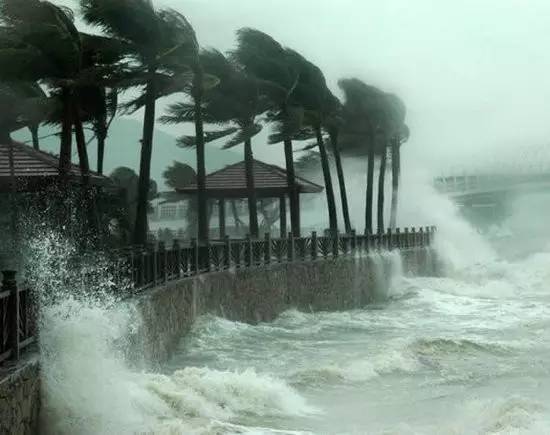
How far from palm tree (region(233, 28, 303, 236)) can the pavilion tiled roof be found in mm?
682

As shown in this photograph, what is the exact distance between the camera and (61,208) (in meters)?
24.0

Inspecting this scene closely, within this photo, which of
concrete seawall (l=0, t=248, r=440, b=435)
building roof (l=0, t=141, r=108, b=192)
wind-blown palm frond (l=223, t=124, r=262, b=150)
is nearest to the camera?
concrete seawall (l=0, t=248, r=440, b=435)

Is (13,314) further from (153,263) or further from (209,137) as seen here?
(209,137)

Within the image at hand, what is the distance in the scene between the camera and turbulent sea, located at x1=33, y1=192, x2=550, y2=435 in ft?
31.0

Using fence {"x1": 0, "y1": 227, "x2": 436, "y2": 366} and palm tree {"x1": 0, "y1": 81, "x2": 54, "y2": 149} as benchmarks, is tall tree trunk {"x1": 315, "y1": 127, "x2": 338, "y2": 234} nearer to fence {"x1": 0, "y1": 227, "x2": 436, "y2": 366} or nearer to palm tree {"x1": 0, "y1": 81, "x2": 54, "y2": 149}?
fence {"x1": 0, "y1": 227, "x2": 436, "y2": 366}

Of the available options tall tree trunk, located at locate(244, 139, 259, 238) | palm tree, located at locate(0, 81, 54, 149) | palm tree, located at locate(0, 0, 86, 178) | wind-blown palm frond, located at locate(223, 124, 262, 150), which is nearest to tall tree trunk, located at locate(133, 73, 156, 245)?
palm tree, located at locate(0, 0, 86, 178)

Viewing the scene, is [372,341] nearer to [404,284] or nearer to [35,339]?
[35,339]

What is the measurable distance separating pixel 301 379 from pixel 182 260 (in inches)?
215

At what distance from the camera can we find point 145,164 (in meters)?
22.9

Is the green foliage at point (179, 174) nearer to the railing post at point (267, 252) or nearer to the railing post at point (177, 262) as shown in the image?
the railing post at point (267, 252)

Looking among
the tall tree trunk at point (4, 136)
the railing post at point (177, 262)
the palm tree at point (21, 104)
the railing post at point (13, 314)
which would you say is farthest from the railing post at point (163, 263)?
the railing post at point (13, 314)

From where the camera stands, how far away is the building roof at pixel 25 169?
21188 mm

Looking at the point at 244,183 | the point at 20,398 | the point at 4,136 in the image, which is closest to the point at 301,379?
the point at 20,398

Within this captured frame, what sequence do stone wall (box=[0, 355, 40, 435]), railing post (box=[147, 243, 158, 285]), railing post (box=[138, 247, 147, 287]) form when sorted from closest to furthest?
stone wall (box=[0, 355, 40, 435]) < railing post (box=[138, 247, 147, 287]) < railing post (box=[147, 243, 158, 285])
